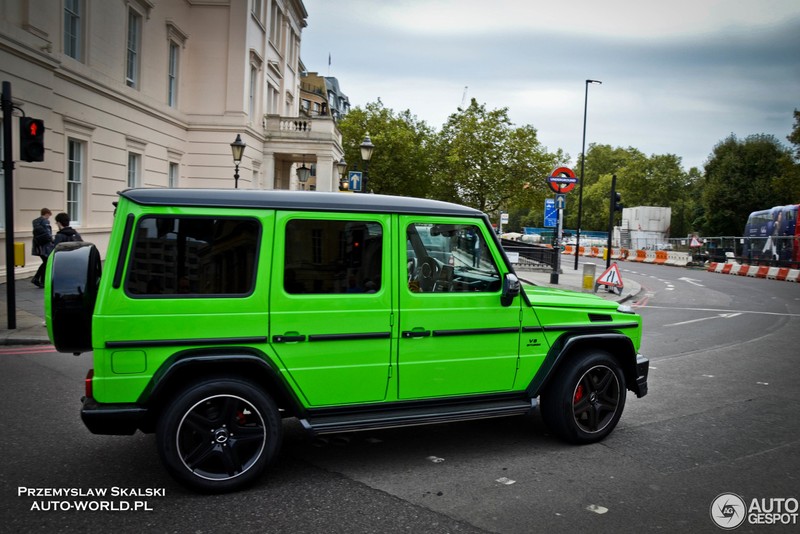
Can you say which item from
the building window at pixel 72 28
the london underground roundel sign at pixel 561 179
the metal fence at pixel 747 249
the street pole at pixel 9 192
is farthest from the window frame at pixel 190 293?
the metal fence at pixel 747 249

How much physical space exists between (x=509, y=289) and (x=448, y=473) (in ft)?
4.71

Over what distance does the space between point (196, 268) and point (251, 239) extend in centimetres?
40

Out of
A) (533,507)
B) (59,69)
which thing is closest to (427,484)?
(533,507)

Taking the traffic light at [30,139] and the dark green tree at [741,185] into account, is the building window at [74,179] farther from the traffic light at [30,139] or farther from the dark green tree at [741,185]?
the dark green tree at [741,185]

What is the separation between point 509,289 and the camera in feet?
15.6

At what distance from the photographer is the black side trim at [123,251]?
386 cm

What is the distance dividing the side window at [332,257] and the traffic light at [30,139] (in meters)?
7.56

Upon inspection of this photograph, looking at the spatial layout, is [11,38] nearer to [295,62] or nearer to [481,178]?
[295,62]

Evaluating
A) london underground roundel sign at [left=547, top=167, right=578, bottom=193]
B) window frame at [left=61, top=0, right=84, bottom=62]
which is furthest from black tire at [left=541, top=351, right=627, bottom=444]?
window frame at [left=61, top=0, right=84, bottom=62]

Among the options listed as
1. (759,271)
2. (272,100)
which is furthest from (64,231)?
(759,271)

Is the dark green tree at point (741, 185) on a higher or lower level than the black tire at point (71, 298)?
higher

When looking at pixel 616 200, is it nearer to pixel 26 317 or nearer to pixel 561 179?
pixel 561 179

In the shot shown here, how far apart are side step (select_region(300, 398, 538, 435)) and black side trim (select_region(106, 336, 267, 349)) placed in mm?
677

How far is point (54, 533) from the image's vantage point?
136 inches
